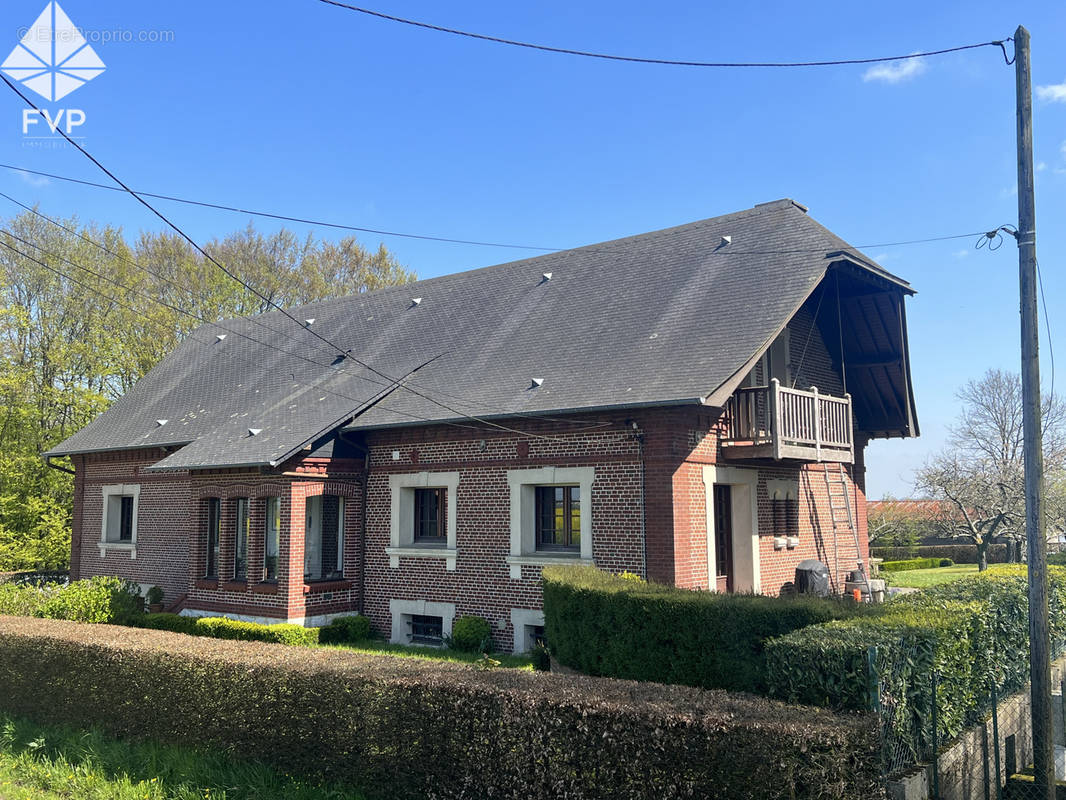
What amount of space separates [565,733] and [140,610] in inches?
591

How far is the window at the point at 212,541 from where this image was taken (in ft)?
57.8

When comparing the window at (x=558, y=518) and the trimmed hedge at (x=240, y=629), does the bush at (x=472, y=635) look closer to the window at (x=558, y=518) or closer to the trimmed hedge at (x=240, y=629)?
the window at (x=558, y=518)

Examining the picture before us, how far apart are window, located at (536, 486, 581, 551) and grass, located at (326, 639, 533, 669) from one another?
2.08 m

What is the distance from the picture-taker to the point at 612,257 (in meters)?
18.7

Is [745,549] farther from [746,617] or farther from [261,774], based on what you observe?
[261,774]

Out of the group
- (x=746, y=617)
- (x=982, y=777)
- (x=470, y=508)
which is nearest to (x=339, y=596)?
(x=470, y=508)

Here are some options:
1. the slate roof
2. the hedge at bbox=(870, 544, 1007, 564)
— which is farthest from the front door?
the hedge at bbox=(870, 544, 1007, 564)

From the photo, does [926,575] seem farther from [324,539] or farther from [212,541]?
[212,541]

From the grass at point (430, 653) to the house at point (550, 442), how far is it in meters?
0.55

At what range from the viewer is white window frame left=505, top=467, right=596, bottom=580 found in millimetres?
13602

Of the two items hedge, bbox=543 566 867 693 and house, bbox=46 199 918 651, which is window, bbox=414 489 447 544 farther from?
hedge, bbox=543 566 867 693

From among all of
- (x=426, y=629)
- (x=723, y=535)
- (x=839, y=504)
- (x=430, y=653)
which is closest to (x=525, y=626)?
(x=430, y=653)

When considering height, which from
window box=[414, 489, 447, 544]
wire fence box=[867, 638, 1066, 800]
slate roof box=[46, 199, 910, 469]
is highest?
slate roof box=[46, 199, 910, 469]

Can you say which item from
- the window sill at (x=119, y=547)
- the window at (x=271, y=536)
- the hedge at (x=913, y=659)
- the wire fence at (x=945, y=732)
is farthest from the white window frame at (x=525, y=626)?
the window sill at (x=119, y=547)
